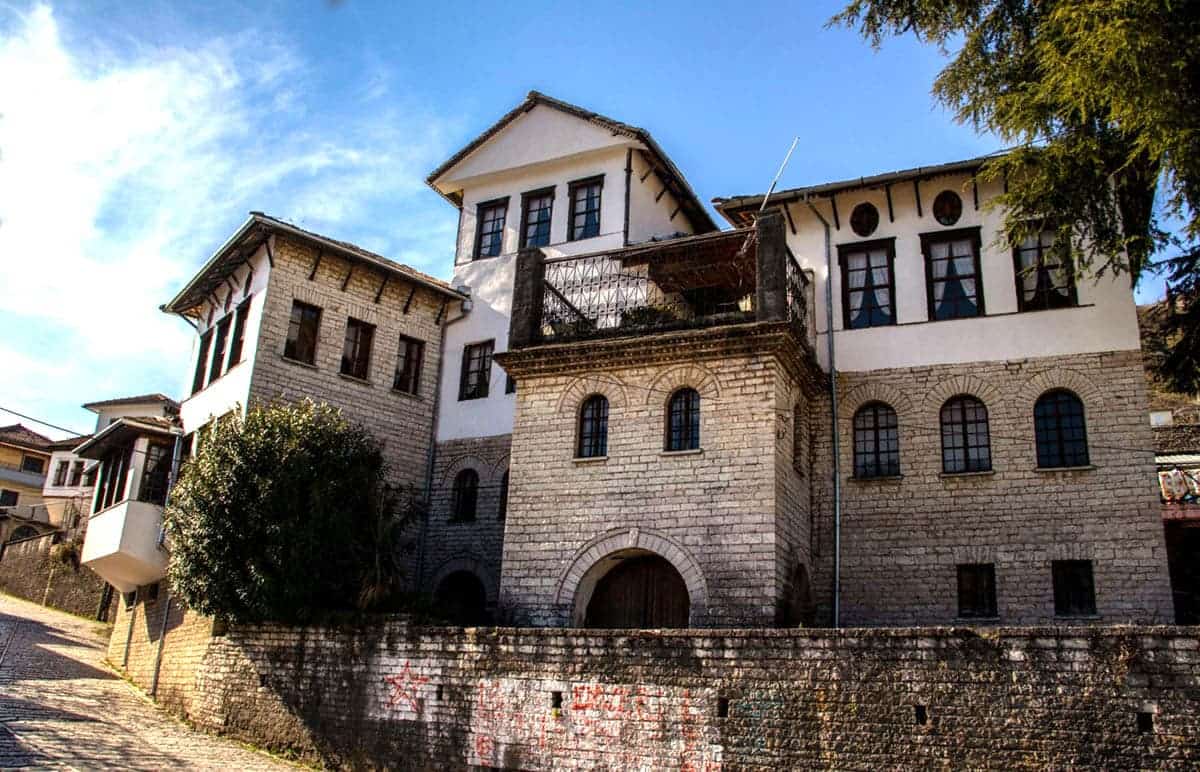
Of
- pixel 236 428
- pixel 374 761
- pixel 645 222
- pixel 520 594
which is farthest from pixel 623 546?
pixel 645 222

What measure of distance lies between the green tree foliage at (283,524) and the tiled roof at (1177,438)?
1859 centimetres

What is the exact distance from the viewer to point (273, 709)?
16641 millimetres

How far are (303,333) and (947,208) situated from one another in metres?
13.4

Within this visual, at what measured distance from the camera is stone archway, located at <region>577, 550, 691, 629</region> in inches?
642

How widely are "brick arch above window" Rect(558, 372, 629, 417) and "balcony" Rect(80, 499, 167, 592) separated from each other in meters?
9.95

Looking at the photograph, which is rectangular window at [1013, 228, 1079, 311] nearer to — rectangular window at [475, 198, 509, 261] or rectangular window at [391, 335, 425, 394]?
rectangular window at [475, 198, 509, 261]

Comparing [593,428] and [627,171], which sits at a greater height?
[627,171]

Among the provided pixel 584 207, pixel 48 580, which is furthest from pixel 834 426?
pixel 48 580

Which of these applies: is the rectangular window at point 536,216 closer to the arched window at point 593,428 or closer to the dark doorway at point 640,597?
the arched window at point 593,428

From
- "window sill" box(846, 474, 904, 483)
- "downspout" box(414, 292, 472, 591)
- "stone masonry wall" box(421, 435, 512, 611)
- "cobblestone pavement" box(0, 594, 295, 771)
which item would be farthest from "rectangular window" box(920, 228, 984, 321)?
"cobblestone pavement" box(0, 594, 295, 771)

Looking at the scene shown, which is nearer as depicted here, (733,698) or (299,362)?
(733,698)

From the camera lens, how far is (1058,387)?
17.4m

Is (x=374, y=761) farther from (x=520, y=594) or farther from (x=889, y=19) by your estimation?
(x=889, y=19)

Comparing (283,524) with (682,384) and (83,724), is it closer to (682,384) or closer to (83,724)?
(83,724)
